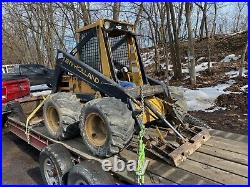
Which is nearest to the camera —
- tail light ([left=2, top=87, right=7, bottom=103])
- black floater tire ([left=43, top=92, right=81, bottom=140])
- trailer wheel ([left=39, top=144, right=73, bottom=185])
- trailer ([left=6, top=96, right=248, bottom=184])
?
trailer ([left=6, top=96, right=248, bottom=184])

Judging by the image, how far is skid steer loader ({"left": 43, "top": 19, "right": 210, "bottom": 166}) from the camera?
4062 mm

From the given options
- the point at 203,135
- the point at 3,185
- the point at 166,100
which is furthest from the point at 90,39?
the point at 3,185

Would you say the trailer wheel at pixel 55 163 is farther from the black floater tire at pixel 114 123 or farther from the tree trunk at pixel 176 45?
the tree trunk at pixel 176 45

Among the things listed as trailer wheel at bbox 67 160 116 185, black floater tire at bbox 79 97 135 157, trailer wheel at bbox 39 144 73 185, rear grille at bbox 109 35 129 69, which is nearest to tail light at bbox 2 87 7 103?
rear grille at bbox 109 35 129 69

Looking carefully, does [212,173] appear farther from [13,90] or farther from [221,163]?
[13,90]

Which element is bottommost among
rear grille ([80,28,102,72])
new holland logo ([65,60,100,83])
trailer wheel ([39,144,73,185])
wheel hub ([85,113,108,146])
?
trailer wheel ([39,144,73,185])

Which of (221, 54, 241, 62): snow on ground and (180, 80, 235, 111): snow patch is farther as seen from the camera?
(221, 54, 241, 62): snow on ground

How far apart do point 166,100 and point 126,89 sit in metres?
1.21

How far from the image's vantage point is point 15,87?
8141 mm

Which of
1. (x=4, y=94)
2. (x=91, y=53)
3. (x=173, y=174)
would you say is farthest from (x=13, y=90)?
(x=173, y=174)

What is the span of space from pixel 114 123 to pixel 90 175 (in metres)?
0.79

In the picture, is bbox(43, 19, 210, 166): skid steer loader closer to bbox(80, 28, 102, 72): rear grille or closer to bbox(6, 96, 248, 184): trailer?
bbox(80, 28, 102, 72): rear grille

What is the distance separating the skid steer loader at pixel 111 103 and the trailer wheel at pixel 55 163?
0.39 meters

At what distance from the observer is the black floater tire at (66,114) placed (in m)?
4.83
